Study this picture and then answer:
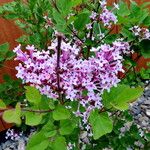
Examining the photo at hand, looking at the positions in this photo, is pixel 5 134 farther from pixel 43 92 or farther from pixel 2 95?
pixel 43 92

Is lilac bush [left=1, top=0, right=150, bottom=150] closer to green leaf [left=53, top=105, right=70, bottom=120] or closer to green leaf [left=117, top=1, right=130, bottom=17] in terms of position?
green leaf [left=53, top=105, right=70, bottom=120]

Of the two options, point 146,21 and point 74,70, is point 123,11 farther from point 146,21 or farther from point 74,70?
point 74,70

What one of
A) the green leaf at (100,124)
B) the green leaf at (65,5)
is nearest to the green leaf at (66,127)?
the green leaf at (100,124)

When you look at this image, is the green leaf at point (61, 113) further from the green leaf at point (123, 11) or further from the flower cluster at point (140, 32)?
the flower cluster at point (140, 32)

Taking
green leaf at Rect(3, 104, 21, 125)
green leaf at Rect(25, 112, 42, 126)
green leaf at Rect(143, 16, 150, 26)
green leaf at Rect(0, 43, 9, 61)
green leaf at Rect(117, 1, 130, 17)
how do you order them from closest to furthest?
green leaf at Rect(3, 104, 21, 125), green leaf at Rect(25, 112, 42, 126), green leaf at Rect(117, 1, 130, 17), green leaf at Rect(143, 16, 150, 26), green leaf at Rect(0, 43, 9, 61)

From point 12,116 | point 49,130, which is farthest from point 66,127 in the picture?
point 12,116

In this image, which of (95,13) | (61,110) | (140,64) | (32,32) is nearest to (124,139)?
(32,32)

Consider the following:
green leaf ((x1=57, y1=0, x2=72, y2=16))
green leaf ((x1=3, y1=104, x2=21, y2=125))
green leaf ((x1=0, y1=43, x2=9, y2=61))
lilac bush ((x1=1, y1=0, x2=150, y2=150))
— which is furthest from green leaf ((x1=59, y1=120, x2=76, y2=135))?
green leaf ((x1=0, y1=43, x2=9, y2=61))
